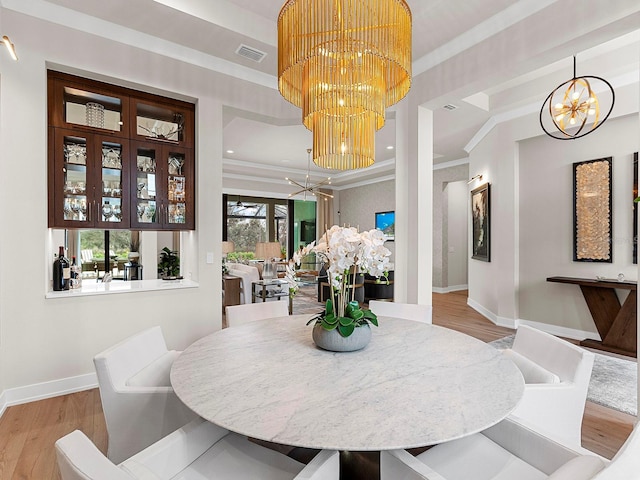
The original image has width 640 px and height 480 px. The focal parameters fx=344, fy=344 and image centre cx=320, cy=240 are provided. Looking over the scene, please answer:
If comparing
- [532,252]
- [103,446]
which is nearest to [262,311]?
[103,446]

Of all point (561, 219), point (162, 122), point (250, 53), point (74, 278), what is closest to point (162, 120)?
point (162, 122)

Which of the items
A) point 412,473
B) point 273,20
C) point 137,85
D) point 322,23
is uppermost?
point 273,20

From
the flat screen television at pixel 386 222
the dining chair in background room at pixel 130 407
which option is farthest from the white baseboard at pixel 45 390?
the flat screen television at pixel 386 222

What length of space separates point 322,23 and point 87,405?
300 centimetres

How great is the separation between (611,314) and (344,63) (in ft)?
13.4

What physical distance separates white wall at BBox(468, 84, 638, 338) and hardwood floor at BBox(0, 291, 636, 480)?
2.15 m

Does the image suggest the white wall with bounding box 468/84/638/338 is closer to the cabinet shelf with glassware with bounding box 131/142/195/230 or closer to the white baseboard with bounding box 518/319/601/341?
the white baseboard with bounding box 518/319/601/341

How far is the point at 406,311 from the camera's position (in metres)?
2.51

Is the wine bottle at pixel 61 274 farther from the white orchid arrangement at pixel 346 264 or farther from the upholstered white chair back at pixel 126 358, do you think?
the white orchid arrangement at pixel 346 264

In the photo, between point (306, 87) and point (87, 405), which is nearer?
point (306, 87)

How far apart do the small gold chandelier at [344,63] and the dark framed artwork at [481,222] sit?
3.84 meters

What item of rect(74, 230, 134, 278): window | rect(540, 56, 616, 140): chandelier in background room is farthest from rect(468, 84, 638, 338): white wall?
rect(74, 230, 134, 278): window

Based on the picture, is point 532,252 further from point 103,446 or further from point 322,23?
point 103,446

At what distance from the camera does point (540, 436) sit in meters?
1.11
